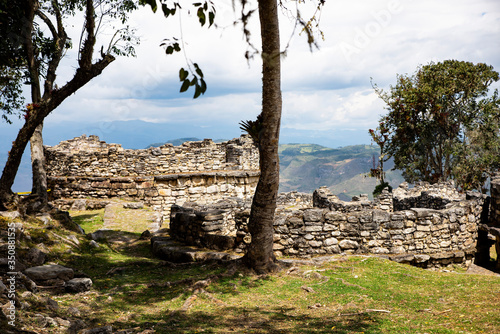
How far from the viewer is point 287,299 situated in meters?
6.54

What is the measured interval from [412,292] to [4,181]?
33.3ft

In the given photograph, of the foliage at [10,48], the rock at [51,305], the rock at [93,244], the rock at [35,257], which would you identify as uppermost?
the foliage at [10,48]

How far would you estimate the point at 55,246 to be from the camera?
332 inches

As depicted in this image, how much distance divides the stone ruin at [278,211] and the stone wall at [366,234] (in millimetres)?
25

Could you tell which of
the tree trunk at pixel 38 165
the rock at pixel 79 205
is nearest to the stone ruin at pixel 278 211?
the rock at pixel 79 205

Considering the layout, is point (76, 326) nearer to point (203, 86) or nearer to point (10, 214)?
point (203, 86)

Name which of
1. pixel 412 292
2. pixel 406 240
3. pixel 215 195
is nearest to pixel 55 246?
pixel 412 292

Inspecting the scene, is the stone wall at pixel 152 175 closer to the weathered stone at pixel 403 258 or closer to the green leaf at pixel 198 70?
the weathered stone at pixel 403 258

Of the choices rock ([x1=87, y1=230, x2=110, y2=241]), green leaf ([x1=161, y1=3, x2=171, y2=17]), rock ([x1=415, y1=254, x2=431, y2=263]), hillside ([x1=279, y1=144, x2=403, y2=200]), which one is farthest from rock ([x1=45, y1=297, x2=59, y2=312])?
hillside ([x1=279, y1=144, x2=403, y2=200])

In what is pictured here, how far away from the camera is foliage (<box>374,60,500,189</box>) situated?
27.1 m

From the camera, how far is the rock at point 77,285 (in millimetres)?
6145

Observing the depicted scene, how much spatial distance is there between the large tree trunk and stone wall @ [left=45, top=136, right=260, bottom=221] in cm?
1148

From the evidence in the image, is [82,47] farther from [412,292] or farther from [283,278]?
[412,292]

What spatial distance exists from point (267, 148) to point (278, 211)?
16.2 ft
